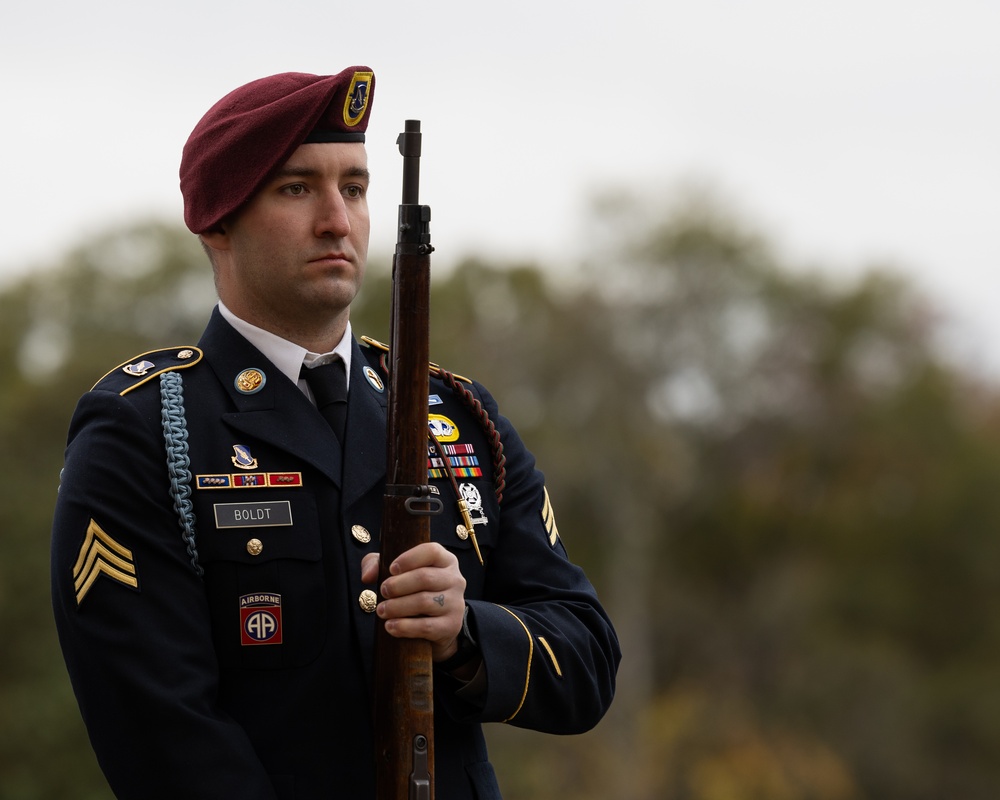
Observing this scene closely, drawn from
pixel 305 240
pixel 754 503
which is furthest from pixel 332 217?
pixel 754 503

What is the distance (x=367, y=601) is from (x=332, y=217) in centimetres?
90

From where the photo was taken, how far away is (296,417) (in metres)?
3.98

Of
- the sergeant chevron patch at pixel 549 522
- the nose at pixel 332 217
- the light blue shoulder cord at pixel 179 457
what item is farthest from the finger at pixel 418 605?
the nose at pixel 332 217

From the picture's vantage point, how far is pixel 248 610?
3727 mm

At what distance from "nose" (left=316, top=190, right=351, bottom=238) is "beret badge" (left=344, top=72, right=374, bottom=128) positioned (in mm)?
217

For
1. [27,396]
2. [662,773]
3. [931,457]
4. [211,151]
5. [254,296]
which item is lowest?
[662,773]

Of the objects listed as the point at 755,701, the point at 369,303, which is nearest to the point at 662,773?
the point at 755,701

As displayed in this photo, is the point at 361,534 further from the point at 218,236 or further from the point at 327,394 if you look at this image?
the point at 218,236

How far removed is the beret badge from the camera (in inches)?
159

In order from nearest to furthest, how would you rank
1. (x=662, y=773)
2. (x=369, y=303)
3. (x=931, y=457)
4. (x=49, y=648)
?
(x=49, y=648) < (x=369, y=303) < (x=662, y=773) < (x=931, y=457)

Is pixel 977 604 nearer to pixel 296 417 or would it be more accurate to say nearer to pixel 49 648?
pixel 49 648

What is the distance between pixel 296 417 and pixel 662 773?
33971 mm

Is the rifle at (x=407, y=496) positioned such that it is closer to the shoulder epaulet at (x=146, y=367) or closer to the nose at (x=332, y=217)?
the nose at (x=332, y=217)

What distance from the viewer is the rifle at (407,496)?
11.9ft
